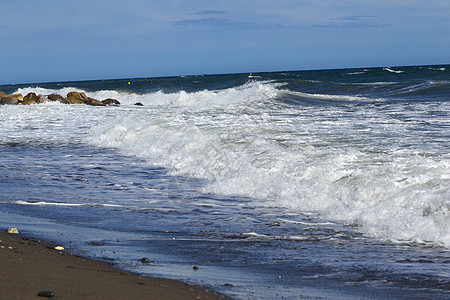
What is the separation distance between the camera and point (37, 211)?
19.8 ft

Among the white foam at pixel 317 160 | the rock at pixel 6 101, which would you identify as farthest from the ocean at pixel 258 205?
the rock at pixel 6 101

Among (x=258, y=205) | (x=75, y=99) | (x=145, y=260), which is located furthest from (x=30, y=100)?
(x=145, y=260)

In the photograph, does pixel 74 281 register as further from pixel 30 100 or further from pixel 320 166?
pixel 30 100

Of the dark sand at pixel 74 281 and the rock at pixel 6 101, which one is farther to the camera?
the rock at pixel 6 101

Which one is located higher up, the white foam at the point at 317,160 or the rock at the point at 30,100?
the rock at the point at 30,100

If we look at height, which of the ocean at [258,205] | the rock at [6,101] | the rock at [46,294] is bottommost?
the ocean at [258,205]

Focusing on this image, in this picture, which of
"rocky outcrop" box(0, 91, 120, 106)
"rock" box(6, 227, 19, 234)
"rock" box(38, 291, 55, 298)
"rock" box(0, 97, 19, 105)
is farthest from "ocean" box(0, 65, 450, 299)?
"rock" box(0, 97, 19, 105)

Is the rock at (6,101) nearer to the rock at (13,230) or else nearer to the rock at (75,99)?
the rock at (75,99)

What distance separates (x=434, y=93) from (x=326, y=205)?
23.1m

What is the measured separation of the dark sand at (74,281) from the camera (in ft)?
9.81

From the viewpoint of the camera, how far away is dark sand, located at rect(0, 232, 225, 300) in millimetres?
2990

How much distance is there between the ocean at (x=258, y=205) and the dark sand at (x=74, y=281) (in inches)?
8.7

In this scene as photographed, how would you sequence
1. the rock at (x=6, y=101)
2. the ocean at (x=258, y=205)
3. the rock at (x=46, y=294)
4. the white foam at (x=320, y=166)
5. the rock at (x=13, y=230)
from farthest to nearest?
the rock at (x=6, y=101), the white foam at (x=320, y=166), the rock at (x=13, y=230), the ocean at (x=258, y=205), the rock at (x=46, y=294)

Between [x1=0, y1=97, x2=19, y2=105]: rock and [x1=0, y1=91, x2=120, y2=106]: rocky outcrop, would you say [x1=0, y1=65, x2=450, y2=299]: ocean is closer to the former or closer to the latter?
[x1=0, y1=91, x2=120, y2=106]: rocky outcrop
